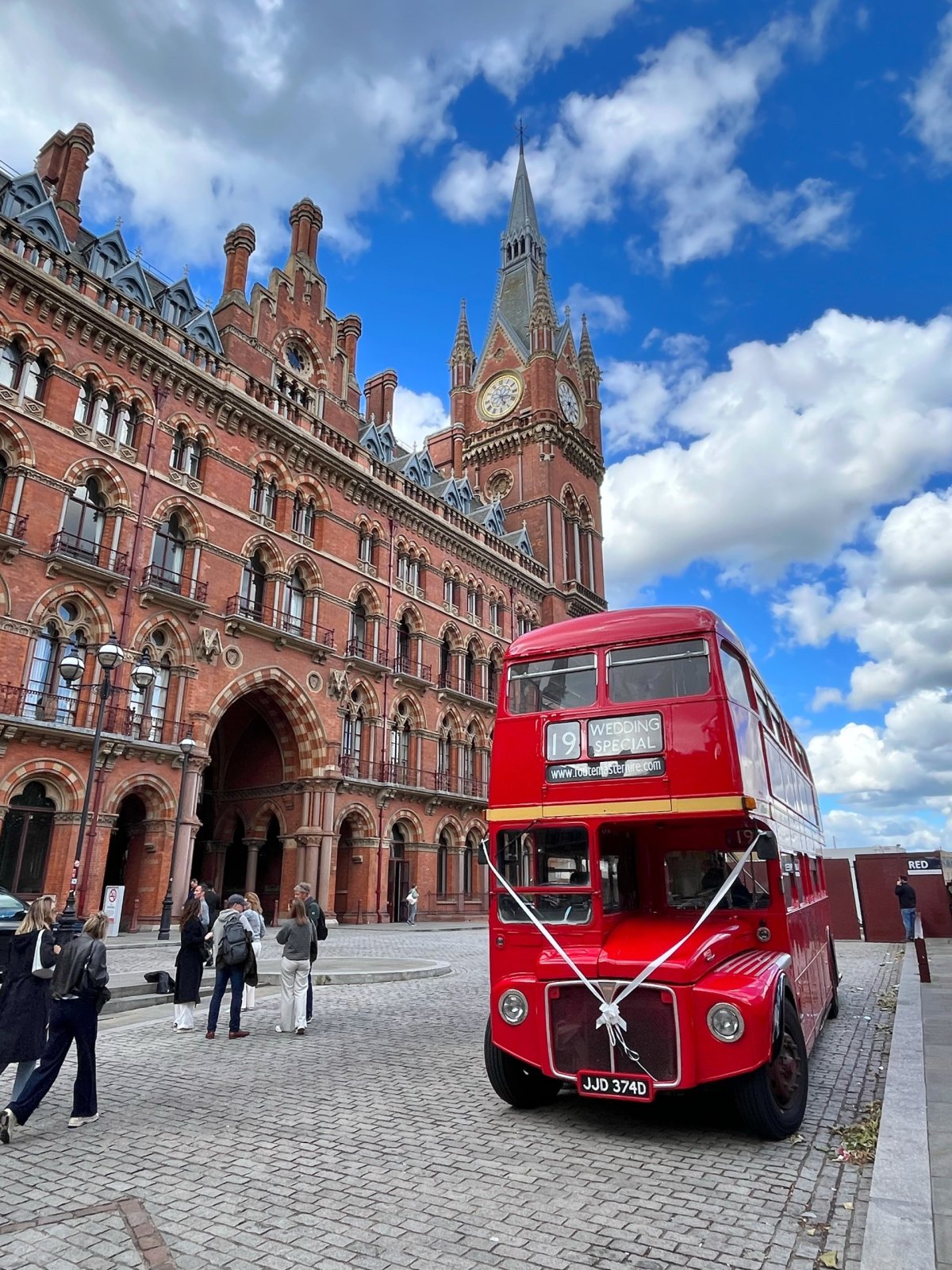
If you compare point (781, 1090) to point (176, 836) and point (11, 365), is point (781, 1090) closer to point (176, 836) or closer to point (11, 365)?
point (176, 836)

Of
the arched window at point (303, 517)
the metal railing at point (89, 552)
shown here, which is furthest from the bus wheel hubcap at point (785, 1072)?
the arched window at point (303, 517)

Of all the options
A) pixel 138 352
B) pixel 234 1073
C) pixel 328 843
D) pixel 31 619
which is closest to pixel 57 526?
pixel 31 619

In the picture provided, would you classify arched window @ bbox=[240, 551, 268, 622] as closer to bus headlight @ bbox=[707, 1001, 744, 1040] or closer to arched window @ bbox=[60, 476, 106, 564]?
arched window @ bbox=[60, 476, 106, 564]

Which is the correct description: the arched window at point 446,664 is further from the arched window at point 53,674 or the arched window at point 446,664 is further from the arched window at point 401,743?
the arched window at point 53,674

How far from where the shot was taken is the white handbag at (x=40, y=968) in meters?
6.01

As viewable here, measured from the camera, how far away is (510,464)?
5122 centimetres

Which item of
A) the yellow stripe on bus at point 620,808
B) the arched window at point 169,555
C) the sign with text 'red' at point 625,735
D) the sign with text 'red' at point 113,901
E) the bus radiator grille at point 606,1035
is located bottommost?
the bus radiator grille at point 606,1035

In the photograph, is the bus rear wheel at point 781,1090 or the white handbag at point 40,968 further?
the white handbag at point 40,968

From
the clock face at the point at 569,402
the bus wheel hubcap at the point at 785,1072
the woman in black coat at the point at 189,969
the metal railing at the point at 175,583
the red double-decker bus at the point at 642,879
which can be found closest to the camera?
the red double-decker bus at the point at 642,879

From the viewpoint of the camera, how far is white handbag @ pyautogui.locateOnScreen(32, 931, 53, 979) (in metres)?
6.01

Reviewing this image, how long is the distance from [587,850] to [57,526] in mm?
19429

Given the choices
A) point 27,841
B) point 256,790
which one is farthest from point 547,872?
point 256,790

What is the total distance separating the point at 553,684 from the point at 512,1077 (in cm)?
332

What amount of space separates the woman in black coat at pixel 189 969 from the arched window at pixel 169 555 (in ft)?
50.8
